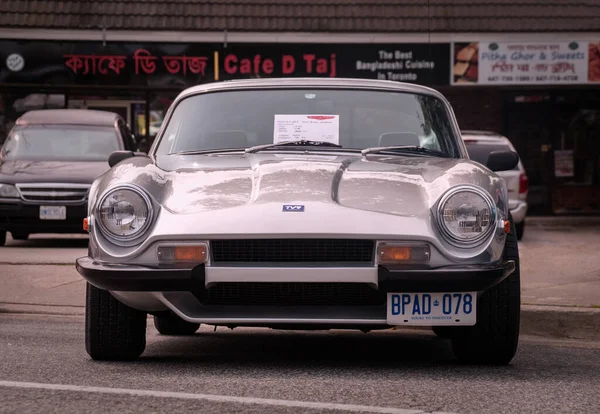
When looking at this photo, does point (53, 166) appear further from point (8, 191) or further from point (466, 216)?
point (466, 216)

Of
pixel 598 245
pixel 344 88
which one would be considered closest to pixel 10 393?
pixel 344 88

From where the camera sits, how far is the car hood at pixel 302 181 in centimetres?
598

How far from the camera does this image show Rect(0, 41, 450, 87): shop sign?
21.6 metres

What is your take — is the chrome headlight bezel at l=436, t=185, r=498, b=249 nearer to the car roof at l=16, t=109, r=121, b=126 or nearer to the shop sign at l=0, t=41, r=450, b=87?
the car roof at l=16, t=109, r=121, b=126

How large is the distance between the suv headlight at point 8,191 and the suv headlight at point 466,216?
30.7 ft

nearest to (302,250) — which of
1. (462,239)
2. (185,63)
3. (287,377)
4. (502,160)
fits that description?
(287,377)

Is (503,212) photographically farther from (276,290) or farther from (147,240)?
(147,240)

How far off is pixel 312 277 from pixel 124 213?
961 millimetres

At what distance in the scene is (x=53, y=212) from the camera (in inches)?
567

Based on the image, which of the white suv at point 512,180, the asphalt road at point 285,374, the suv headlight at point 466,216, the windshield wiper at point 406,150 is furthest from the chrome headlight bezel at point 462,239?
the white suv at point 512,180

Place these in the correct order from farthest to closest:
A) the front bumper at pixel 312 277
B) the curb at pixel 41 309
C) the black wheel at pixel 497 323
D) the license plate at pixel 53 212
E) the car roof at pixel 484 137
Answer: the car roof at pixel 484 137 < the license plate at pixel 53 212 < the curb at pixel 41 309 < the black wheel at pixel 497 323 < the front bumper at pixel 312 277

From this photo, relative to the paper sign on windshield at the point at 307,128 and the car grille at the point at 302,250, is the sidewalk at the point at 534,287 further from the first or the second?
the car grille at the point at 302,250

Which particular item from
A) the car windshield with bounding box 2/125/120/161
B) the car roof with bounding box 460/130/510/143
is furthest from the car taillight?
the car windshield with bounding box 2/125/120/161

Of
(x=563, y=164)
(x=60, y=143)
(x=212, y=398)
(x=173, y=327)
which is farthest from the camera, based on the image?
(x=563, y=164)
